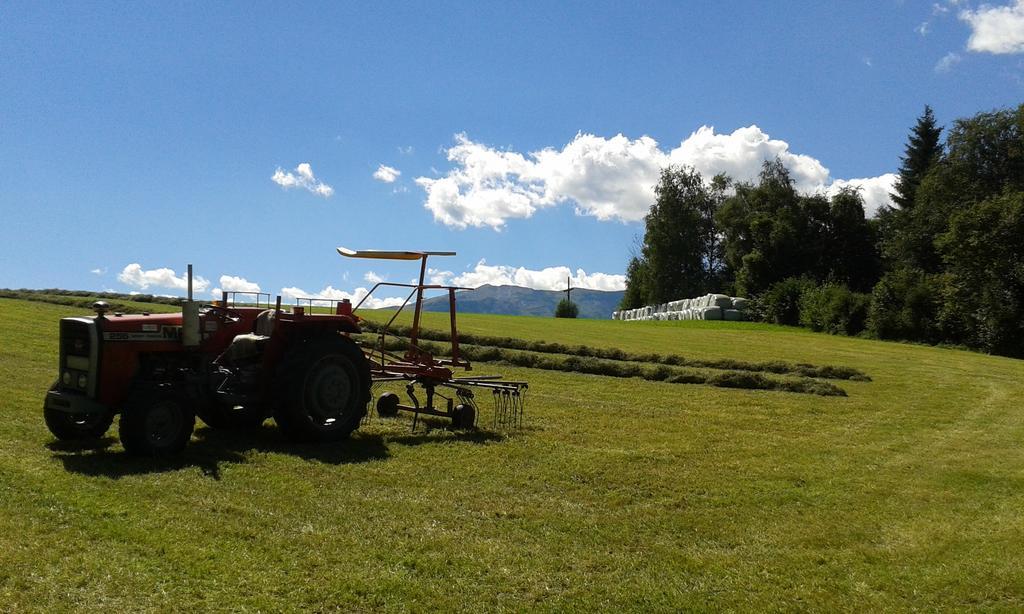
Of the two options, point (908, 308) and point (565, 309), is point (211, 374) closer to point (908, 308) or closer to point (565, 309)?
point (908, 308)

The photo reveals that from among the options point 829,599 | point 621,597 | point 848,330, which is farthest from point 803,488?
point 848,330

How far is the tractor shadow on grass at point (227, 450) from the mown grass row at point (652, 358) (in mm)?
10216

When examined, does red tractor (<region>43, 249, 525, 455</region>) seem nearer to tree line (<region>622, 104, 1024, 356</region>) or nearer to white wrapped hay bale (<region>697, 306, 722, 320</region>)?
tree line (<region>622, 104, 1024, 356</region>)

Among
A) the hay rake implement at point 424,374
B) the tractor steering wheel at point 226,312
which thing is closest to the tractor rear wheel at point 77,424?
the tractor steering wheel at point 226,312

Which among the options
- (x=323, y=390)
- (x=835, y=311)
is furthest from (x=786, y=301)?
(x=323, y=390)

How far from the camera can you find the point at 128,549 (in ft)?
18.3

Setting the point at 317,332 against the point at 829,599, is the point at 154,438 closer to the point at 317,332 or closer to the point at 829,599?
the point at 317,332

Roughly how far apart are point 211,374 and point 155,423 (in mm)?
1329

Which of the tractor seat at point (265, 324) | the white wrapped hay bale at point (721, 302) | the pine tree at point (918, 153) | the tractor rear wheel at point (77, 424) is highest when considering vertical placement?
the pine tree at point (918, 153)

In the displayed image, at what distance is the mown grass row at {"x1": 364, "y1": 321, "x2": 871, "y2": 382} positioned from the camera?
22359 mm

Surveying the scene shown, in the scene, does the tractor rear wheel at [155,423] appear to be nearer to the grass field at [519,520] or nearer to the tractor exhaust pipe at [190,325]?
the grass field at [519,520]

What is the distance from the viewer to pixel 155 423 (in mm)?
8539

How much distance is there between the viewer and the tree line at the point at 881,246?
38.1m

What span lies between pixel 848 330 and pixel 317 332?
41.0m
